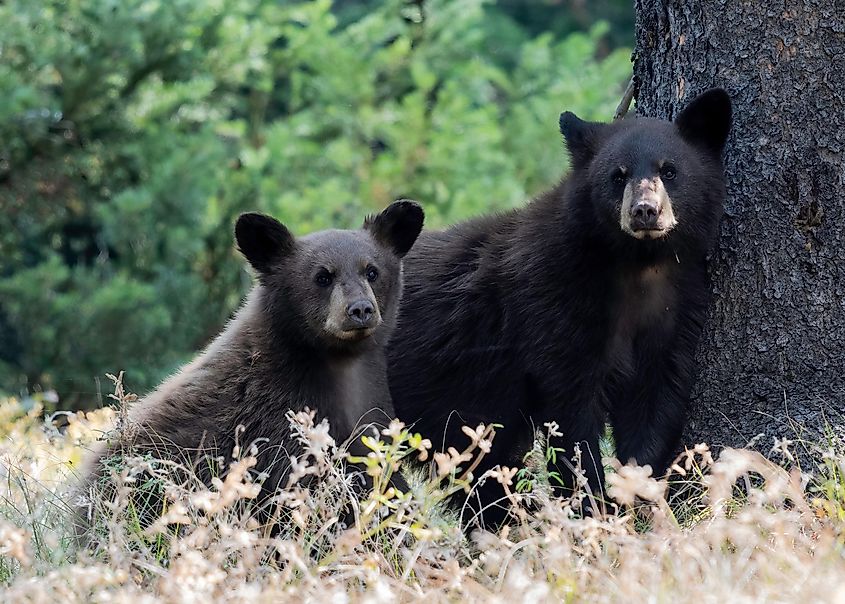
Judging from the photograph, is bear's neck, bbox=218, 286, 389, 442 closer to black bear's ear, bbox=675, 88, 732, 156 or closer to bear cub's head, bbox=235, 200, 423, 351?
bear cub's head, bbox=235, 200, 423, 351

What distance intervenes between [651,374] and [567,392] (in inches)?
16.9

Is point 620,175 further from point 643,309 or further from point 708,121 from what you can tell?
point 643,309

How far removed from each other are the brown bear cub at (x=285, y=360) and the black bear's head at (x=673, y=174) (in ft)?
3.07

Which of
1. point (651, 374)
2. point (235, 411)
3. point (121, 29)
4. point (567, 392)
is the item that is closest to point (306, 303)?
point (235, 411)

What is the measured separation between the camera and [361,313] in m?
5.24

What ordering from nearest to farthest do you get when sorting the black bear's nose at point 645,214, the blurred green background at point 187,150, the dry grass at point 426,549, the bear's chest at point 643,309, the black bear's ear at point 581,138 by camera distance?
the dry grass at point 426,549 → the black bear's nose at point 645,214 → the bear's chest at point 643,309 → the black bear's ear at point 581,138 → the blurred green background at point 187,150

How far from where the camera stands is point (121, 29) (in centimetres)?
1148

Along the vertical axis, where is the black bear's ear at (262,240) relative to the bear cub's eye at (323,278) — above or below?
above

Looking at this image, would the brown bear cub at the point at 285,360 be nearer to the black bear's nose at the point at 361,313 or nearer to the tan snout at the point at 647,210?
the black bear's nose at the point at 361,313

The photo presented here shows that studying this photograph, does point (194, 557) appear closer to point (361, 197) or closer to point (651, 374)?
point (651, 374)

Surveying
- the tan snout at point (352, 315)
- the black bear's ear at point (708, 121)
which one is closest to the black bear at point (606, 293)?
the black bear's ear at point (708, 121)

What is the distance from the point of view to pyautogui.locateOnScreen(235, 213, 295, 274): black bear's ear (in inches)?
219

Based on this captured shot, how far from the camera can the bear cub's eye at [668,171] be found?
17.5ft

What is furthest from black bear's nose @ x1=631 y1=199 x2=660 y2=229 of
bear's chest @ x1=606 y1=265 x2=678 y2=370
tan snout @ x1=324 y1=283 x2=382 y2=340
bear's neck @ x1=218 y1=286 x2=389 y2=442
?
bear's neck @ x1=218 y1=286 x2=389 y2=442
